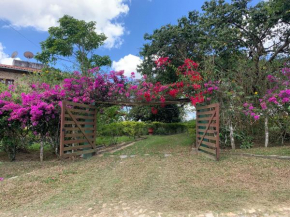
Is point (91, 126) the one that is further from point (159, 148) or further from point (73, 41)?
point (73, 41)

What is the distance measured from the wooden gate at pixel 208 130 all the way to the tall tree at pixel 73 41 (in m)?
10.7

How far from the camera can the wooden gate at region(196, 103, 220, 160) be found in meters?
5.96

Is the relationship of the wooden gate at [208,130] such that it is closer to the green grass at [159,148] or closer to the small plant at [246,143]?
the green grass at [159,148]

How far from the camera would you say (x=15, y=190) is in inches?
154

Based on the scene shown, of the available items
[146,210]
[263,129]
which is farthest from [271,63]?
[146,210]

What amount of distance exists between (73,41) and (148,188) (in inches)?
578

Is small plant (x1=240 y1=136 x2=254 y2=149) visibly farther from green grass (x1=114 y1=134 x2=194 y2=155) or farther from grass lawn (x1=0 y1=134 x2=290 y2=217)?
grass lawn (x1=0 y1=134 x2=290 y2=217)

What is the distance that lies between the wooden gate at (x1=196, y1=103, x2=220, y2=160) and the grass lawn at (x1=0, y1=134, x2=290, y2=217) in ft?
2.18

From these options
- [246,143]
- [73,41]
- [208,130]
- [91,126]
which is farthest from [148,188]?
[73,41]

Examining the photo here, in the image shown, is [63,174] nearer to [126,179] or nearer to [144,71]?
[126,179]

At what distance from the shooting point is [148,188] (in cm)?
374

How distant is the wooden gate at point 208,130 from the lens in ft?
19.6

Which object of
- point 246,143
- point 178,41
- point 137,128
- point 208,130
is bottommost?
point 246,143

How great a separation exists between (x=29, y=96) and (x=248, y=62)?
316 inches
